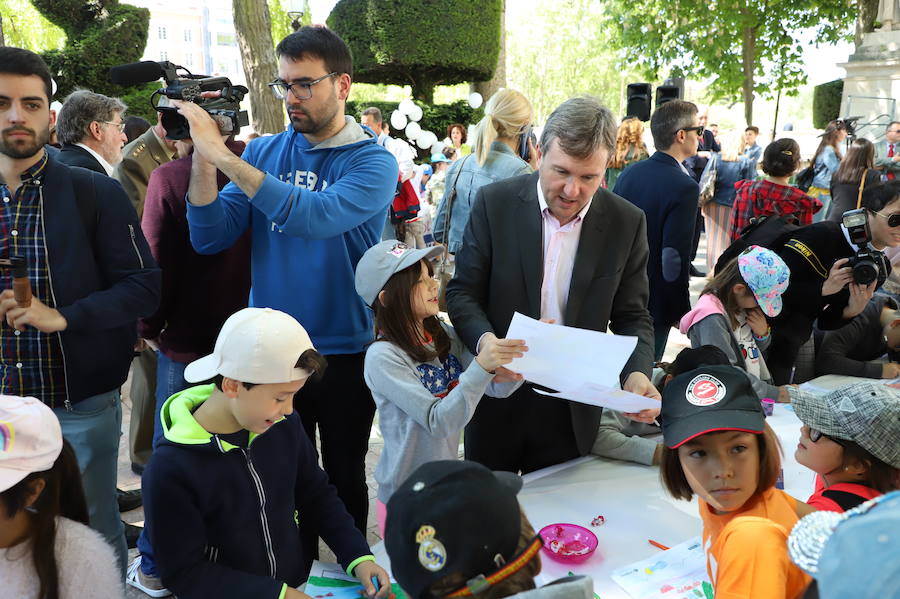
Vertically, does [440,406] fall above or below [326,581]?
above

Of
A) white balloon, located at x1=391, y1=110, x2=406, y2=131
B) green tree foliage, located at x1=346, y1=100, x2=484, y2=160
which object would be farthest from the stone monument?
white balloon, located at x1=391, y1=110, x2=406, y2=131

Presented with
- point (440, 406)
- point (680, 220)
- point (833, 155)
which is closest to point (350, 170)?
point (440, 406)

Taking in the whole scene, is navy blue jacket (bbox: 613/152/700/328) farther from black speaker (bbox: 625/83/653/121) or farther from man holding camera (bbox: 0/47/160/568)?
black speaker (bbox: 625/83/653/121)

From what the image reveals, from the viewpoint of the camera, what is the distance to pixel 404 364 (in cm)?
226

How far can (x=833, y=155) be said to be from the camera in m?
8.59

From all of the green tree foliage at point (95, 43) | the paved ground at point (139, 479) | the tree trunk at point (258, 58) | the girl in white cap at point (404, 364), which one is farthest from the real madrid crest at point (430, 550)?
the green tree foliage at point (95, 43)

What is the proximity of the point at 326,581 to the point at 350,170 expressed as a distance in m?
1.38

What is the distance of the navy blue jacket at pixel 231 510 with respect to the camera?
176 cm

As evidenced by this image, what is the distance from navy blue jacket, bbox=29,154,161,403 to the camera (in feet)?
7.31

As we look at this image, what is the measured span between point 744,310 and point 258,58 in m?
7.61

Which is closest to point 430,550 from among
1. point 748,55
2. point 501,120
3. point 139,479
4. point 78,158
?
point 78,158

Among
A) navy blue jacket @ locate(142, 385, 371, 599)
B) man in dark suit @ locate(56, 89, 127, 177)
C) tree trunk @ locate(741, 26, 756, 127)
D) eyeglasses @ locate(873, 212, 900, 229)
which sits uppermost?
tree trunk @ locate(741, 26, 756, 127)

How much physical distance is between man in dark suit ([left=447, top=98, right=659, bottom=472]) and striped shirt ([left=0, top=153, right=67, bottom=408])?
1.28 metres

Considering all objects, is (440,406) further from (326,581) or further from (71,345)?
(71,345)
